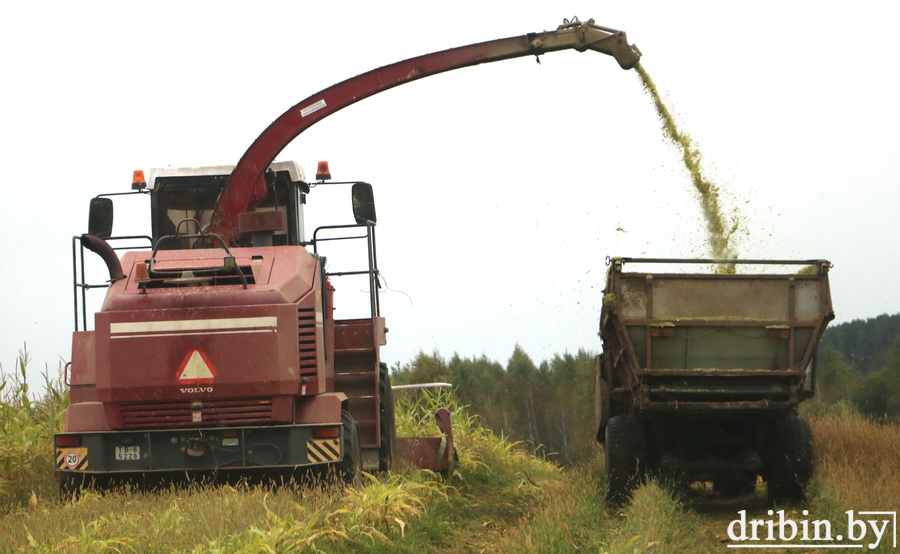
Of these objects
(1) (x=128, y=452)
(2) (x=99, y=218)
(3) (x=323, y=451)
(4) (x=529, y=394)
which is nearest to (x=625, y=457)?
(3) (x=323, y=451)

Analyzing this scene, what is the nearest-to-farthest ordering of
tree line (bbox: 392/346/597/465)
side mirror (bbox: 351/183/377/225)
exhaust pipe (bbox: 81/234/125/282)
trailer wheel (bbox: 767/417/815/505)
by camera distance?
trailer wheel (bbox: 767/417/815/505)
exhaust pipe (bbox: 81/234/125/282)
side mirror (bbox: 351/183/377/225)
tree line (bbox: 392/346/597/465)

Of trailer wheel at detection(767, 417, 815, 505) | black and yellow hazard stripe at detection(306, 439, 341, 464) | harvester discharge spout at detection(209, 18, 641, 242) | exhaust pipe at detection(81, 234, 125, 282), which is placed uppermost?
harvester discharge spout at detection(209, 18, 641, 242)

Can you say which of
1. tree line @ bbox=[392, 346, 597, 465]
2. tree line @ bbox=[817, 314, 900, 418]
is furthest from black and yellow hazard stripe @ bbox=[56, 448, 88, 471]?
tree line @ bbox=[817, 314, 900, 418]

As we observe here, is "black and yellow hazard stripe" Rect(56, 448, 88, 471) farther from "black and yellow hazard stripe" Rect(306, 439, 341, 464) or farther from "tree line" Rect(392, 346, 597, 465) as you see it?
"tree line" Rect(392, 346, 597, 465)

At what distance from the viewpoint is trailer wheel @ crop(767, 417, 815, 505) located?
10945 millimetres

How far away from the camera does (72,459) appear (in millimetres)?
10633

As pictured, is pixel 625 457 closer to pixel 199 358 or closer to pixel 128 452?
pixel 199 358

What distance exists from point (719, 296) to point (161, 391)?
203 inches

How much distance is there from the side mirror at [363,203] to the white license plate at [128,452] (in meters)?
3.14

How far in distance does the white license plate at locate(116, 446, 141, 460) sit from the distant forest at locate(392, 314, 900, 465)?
10.0m

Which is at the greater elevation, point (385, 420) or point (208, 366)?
point (208, 366)

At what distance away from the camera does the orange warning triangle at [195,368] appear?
10547 mm

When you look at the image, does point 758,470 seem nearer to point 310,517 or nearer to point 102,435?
point 310,517

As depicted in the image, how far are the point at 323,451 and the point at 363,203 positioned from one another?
2703 mm
